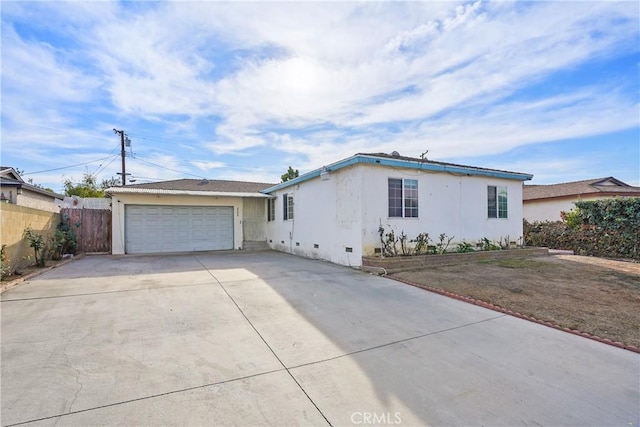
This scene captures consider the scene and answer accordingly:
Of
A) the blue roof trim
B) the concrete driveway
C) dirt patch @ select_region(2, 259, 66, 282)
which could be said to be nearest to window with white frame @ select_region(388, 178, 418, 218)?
the blue roof trim

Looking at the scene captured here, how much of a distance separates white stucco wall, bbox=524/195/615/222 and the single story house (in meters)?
8.23

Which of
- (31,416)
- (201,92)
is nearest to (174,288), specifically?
(31,416)

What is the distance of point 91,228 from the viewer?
13.4 meters

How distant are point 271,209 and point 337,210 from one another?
6720 millimetres

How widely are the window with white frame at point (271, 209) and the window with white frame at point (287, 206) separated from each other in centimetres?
135

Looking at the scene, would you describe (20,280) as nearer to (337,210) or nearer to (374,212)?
(337,210)

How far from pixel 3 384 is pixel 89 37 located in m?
8.06

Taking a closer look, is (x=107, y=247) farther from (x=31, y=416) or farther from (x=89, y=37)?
(x=31, y=416)

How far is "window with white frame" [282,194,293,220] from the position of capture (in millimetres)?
13938

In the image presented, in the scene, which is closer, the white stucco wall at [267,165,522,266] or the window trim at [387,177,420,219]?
the white stucco wall at [267,165,522,266]

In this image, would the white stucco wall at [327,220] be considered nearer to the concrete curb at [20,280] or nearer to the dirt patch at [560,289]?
the dirt patch at [560,289]

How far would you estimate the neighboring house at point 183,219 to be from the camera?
526 inches

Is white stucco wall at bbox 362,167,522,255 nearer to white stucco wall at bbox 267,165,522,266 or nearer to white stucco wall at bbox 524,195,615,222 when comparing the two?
white stucco wall at bbox 267,165,522,266

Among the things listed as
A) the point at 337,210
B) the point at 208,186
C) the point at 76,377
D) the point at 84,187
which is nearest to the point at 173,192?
the point at 208,186
